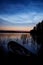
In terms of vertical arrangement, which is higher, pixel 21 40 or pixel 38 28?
pixel 38 28

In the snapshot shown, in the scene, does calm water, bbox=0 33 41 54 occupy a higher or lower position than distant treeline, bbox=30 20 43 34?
lower

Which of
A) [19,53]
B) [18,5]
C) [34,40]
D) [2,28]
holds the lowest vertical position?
[19,53]

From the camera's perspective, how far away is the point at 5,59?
39.6 inches

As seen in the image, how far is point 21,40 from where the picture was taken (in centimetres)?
104

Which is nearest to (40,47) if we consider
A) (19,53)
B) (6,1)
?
(19,53)

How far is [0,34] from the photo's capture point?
39.6 inches

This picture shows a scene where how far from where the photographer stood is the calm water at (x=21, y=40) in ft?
3.32

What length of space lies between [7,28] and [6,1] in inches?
11.5

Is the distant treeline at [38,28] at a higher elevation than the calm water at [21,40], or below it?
higher

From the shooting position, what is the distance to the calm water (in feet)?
3.32

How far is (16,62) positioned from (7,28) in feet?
1.28

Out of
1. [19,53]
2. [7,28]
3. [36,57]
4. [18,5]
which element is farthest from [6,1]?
[36,57]

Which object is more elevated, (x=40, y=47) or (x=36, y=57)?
(x=40, y=47)

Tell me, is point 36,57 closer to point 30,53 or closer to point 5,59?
point 30,53
